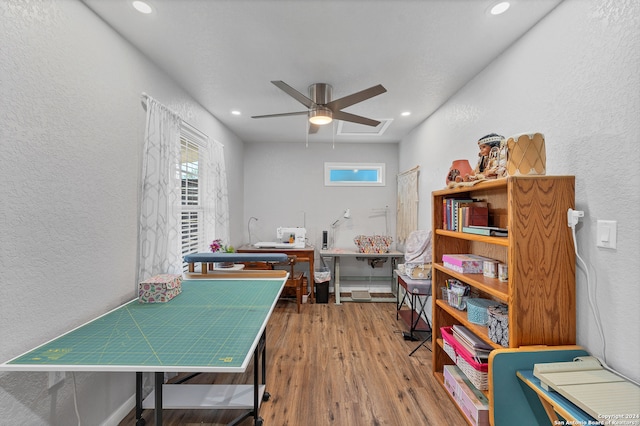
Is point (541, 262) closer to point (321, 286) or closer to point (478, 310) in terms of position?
point (478, 310)

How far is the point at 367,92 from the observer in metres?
1.91

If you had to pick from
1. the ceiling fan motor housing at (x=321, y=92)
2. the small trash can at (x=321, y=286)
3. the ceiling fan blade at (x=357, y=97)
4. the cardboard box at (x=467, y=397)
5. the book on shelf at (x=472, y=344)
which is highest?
the ceiling fan motor housing at (x=321, y=92)

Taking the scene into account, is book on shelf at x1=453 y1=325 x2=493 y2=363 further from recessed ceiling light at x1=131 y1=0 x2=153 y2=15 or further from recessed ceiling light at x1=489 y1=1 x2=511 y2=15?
recessed ceiling light at x1=131 y1=0 x2=153 y2=15

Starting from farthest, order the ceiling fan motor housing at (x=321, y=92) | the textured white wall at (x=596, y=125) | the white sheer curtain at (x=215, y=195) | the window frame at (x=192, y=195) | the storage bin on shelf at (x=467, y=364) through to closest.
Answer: the white sheer curtain at (x=215, y=195), the window frame at (x=192, y=195), the ceiling fan motor housing at (x=321, y=92), the storage bin on shelf at (x=467, y=364), the textured white wall at (x=596, y=125)

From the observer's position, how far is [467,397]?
1.69m

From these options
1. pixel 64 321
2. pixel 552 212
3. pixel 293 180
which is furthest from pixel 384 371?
pixel 293 180

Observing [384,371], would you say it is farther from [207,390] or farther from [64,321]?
[64,321]

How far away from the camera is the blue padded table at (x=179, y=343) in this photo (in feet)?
3.27

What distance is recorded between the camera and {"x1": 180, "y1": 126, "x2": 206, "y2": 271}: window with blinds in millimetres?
2607

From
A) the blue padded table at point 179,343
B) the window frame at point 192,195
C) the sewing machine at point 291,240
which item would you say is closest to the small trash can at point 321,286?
the sewing machine at point 291,240

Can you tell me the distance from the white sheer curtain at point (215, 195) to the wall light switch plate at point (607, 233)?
3.10m

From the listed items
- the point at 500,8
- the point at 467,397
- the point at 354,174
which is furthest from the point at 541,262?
the point at 354,174

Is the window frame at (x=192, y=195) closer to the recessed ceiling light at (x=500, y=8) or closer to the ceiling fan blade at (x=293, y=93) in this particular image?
the ceiling fan blade at (x=293, y=93)

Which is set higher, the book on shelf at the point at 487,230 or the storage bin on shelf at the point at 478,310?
the book on shelf at the point at 487,230
